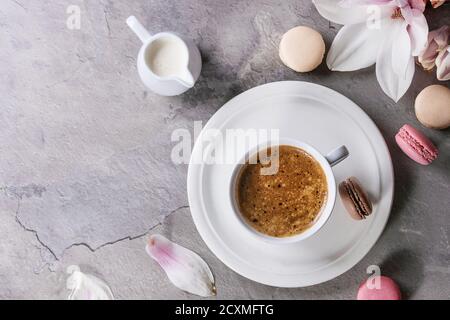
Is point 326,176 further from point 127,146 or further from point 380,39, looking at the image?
point 127,146

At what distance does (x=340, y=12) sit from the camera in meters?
1.04

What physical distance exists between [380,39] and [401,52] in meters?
0.05

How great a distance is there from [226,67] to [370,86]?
249 millimetres

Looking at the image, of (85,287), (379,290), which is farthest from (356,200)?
(85,287)

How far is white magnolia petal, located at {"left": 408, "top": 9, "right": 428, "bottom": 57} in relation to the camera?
0.99 m

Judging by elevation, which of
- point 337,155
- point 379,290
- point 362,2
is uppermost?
point 362,2

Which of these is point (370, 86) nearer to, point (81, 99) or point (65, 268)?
point (81, 99)

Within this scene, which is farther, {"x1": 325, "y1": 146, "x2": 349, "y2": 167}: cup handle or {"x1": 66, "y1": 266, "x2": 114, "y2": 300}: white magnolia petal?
{"x1": 66, "y1": 266, "x2": 114, "y2": 300}: white magnolia petal

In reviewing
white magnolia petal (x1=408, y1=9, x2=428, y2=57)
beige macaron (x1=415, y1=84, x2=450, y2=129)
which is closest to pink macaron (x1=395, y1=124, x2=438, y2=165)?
beige macaron (x1=415, y1=84, x2=450, y2=129)

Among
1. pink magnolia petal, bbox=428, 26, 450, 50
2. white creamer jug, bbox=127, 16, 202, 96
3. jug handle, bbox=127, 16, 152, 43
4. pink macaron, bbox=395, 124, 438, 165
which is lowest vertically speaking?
pink macaron, bbox=395, 124, 438, 165

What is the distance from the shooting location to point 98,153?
3.76 ft

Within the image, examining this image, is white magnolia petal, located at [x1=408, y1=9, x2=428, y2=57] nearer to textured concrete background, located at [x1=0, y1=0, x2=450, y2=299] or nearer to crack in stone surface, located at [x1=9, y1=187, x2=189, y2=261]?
textured concrete background, located at [x1=0, y1=0, x2=450, y2=299]

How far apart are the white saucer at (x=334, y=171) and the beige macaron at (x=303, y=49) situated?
0.12ft

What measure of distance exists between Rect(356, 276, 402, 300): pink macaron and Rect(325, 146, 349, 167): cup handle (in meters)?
0.24
